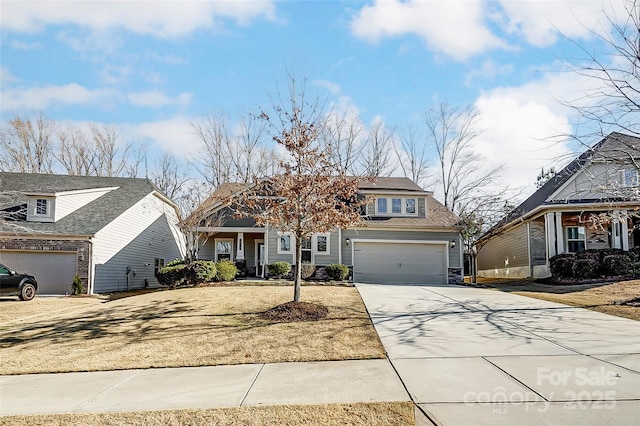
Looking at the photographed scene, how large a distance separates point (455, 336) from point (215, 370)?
4640 millimetres

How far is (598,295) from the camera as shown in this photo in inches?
566

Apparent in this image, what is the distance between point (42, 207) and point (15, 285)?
522cm

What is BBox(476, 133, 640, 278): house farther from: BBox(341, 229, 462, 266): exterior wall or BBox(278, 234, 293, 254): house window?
BBox(278, 234, 293, 254): house window

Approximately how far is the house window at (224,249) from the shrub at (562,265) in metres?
15.6

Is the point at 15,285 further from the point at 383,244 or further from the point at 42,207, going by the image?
the point at 383,244

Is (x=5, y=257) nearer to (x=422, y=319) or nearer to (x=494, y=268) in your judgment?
(x=422, y=319)

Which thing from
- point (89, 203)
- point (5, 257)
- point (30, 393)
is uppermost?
point (89, 203)

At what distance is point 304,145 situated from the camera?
11453 mm

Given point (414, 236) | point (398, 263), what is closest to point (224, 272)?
point (398, 263)

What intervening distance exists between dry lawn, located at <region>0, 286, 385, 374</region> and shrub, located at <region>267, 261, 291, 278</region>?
571 centimetres

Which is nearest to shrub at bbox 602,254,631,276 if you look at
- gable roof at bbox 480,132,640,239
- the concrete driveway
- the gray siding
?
gable roof at bbox 480,132,640,239

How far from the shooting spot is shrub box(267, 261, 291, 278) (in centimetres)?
2006

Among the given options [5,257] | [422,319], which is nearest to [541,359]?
[422,319]

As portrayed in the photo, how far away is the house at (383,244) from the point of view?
21484 mm
